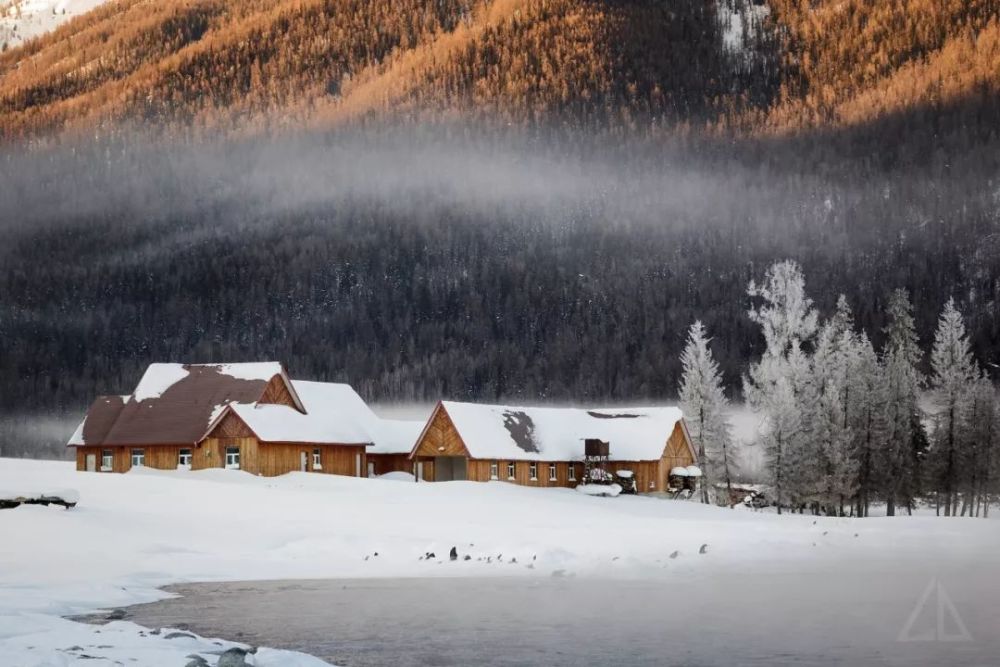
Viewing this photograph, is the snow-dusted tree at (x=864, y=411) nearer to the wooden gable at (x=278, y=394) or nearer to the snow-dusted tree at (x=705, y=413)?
the snow-dusted tree at (x=705, y=413)

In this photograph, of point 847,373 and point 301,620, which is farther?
point 847,373

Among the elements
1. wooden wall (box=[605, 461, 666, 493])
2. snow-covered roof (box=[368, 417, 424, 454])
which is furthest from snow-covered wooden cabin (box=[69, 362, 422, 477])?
wooden wall (box=[605, 461, 666, 493])

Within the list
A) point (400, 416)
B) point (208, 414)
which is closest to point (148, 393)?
point (208, 414)

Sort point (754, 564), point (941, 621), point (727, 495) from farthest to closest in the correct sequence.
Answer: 1. point (727, 495)
2. point (754, 564)
3. point (941, 621)

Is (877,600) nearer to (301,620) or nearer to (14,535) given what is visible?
(301,620)

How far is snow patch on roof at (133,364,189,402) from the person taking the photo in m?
88.4

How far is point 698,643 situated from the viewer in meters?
26.9

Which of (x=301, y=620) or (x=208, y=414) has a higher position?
(x=208, y=414)

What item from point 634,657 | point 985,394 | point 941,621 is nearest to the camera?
point 634,657

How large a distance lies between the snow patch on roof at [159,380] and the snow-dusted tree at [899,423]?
46593 mm

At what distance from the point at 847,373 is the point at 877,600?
156ft

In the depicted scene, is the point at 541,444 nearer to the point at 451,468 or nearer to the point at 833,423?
the point at 451,468

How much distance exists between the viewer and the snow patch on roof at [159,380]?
8838cm

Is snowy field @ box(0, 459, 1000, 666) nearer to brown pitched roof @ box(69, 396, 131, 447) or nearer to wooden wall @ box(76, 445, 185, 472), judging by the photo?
wooden wall @ box(76, 445, 185, 472)
